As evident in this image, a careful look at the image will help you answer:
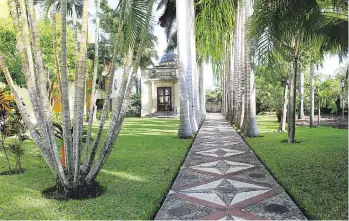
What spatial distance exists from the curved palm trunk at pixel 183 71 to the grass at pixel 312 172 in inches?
104

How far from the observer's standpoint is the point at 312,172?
6082 millimetres

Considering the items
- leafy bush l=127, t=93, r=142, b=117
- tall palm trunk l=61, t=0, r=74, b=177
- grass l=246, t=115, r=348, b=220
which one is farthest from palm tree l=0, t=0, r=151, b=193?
leafy bush l=127, t=93, r=142, b=117

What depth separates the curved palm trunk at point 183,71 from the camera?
470 inches

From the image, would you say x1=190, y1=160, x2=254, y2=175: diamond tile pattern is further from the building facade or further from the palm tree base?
the building facade

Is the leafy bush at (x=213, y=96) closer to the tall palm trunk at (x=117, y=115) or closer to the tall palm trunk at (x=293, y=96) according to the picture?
the tall palm trunk at (x=293, y=96)

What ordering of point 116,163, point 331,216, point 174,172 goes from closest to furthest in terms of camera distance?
point 331,216 → point 174,172 → point 116,163

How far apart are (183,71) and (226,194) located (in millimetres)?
7963

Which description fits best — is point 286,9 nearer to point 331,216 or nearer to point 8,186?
point 331,216

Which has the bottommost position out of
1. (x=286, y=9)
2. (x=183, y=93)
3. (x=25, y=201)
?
(x=25, y=201)

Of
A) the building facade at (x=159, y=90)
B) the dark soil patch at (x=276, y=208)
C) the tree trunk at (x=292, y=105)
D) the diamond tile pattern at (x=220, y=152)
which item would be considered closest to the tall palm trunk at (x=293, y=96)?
the tree trunk at (x=292, y=105)

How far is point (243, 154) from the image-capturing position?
829cm

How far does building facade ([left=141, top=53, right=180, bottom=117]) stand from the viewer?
1260 inches

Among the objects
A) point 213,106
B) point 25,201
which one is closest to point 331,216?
point 25,201

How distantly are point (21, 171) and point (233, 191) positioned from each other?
4.05m
